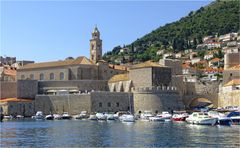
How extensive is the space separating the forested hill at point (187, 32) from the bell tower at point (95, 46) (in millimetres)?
37638

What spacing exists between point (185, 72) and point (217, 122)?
1579 inches

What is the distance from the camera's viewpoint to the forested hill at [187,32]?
4456 inches

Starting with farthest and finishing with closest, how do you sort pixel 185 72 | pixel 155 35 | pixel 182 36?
pixel 155 35
pixel 182 36
pixel 185 72

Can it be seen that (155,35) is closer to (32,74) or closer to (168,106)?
(32,74)

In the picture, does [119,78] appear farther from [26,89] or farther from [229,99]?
[229,99]

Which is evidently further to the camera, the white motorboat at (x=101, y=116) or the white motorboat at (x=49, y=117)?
the white motorboat at (x=49, y=117)

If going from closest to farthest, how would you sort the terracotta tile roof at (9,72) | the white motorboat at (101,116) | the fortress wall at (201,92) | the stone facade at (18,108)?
1. the white motorboat at (101,116)
2. the stone facade at (18,108)
3. the fortress wall at (201,92)
4. the terracotta tile roof at (9,72)

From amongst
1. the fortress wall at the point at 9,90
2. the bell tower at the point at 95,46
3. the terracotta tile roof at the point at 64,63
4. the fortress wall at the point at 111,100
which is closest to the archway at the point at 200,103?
the fortress wall at the point at 111,100

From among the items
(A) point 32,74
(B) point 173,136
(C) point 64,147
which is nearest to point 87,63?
(A) point 32,74

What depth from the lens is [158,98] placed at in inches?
2115

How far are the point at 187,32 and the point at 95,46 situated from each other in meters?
54.0

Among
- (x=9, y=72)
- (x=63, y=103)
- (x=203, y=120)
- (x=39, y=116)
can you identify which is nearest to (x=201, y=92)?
(x=63, y=103)

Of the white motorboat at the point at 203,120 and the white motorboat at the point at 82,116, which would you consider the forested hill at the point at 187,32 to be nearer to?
the white motorboat at the point at 82,116

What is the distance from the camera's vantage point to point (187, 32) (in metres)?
118
